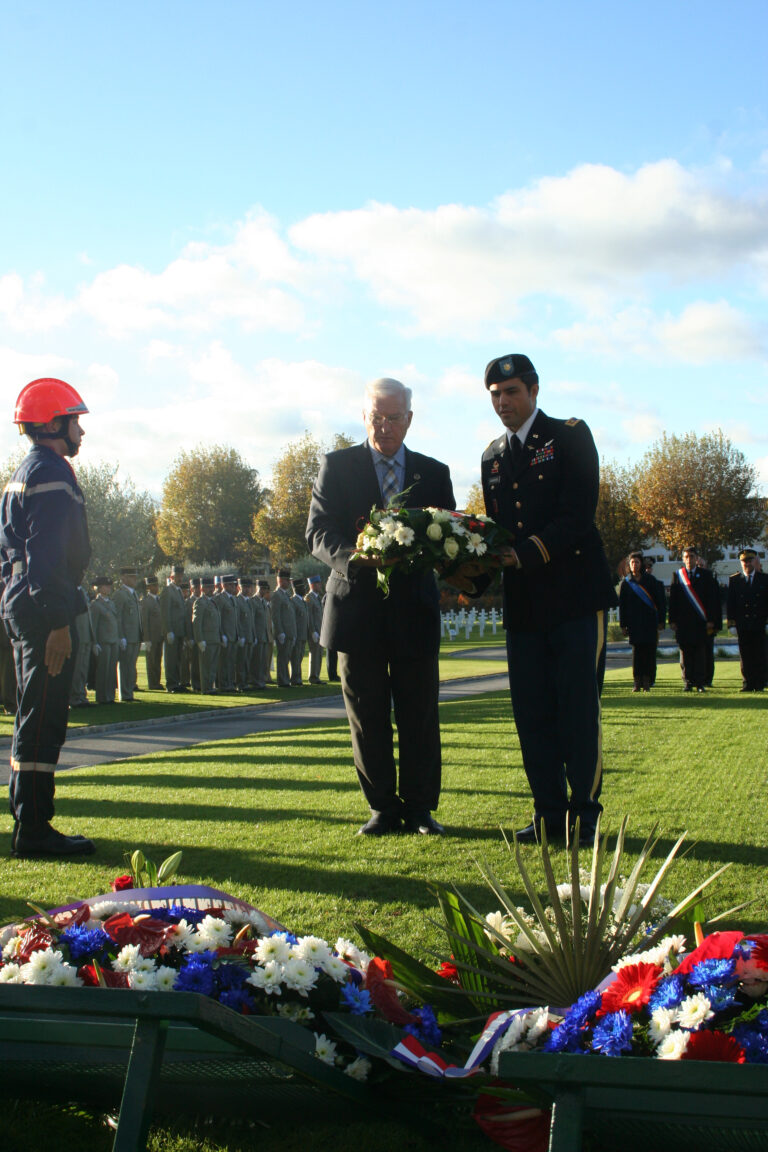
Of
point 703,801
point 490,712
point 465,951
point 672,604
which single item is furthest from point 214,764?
point 672,604

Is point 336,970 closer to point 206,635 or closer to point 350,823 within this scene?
point 350,823

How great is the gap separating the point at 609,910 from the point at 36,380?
173 inches

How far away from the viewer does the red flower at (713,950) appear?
2.04m

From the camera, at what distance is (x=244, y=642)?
2477 cm

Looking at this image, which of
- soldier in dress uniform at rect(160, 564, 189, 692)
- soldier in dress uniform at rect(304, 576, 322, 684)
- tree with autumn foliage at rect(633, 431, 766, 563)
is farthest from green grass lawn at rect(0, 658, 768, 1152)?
tree with autumn foliage at rect(633, 431, 766, 563)

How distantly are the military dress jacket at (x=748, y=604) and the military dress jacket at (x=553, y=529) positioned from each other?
12713 mm

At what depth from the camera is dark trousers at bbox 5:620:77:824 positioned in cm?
537

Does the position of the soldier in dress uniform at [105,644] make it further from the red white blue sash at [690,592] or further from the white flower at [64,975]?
the white flower at [64,975]

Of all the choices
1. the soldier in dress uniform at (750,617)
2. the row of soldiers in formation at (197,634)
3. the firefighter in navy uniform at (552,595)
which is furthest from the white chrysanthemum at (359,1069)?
the row of soldiers in formation at (197,634)

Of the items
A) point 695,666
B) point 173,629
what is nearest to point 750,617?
point 695,666

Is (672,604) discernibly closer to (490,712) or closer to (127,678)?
(490,712)

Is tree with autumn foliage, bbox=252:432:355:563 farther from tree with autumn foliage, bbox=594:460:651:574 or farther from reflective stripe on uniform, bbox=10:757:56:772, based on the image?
reflective stripe on uniform, bbox=10:757:56:772

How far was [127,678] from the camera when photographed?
2114 centimetres

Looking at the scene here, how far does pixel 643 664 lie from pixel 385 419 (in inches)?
508
